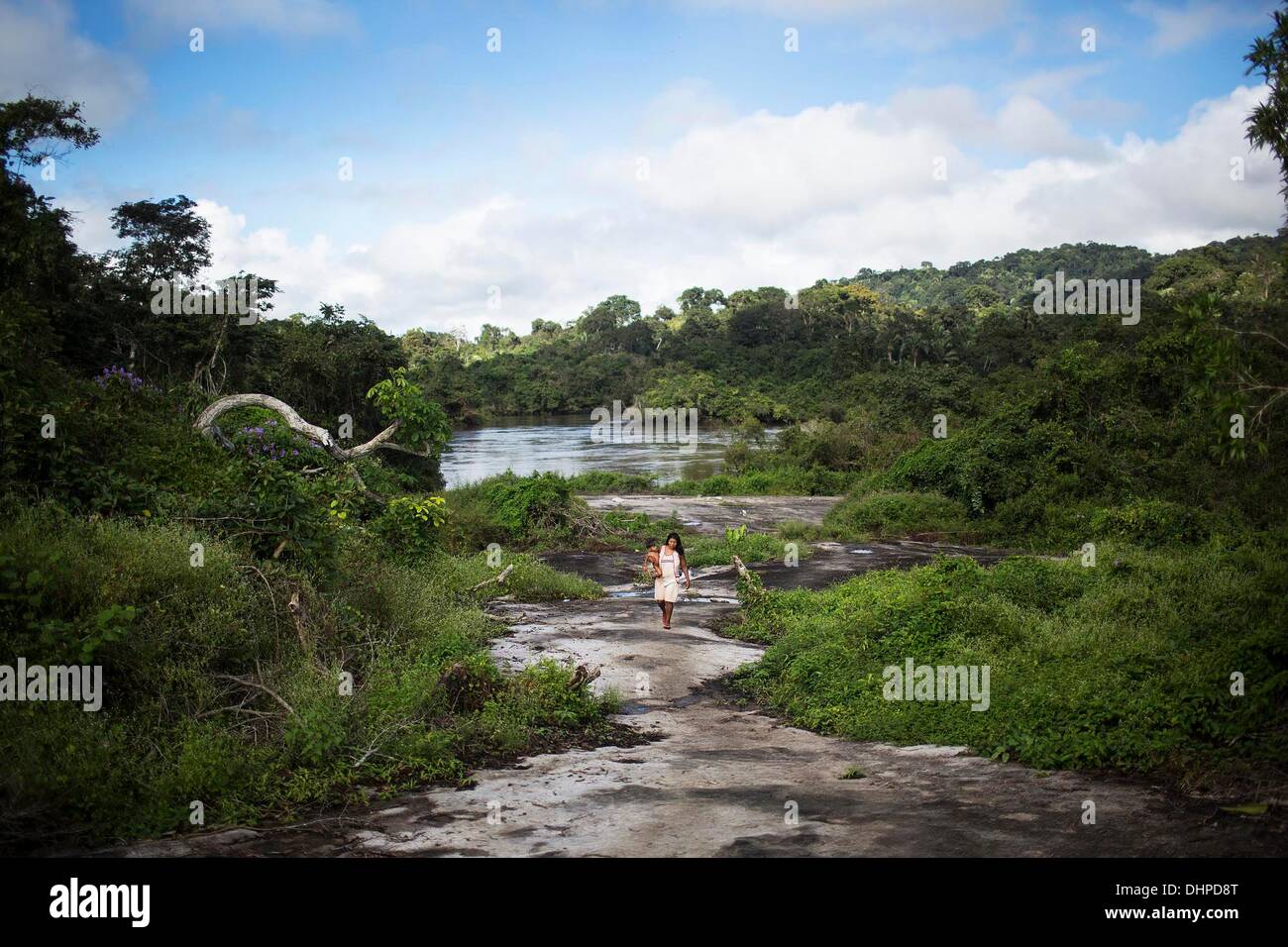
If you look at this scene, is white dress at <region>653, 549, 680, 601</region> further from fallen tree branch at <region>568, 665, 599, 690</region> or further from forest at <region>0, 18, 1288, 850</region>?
fallen tree branch at <region>568, 665, 599, 690</region>

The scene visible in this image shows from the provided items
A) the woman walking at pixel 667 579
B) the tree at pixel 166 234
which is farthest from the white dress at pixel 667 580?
the tree at pixel 166 234

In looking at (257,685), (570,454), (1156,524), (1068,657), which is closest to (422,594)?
(257,685)

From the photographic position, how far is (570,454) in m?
61.3

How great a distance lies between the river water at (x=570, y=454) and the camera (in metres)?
51.8

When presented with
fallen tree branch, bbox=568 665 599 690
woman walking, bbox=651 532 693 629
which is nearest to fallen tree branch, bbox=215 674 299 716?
fallen tree branch, bbox=568 665 599 690

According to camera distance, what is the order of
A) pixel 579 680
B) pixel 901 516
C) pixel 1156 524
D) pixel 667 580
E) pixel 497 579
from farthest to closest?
pixel 901 516, pixel 1156 524, pixel 497 579, pixel 667 580, pixel 579 680

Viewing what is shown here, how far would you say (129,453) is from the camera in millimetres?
11219

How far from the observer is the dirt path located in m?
5.70

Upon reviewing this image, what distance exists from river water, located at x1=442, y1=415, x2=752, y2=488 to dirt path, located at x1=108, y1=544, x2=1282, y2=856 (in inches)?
1436

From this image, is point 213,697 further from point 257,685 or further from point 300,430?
point 300,430

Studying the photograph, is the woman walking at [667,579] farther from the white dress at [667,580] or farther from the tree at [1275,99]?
the tree at [1275,99]

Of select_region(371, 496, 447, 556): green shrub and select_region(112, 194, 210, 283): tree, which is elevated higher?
select_region(112, 194, 210, 283): tree

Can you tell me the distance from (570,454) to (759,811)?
55.3 metres
